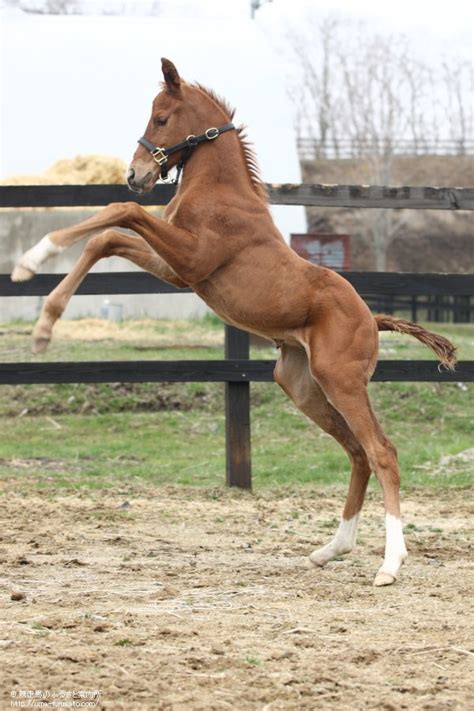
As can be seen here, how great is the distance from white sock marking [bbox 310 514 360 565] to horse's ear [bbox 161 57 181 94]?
2.60m

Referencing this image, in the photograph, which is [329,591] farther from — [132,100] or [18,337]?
[132,100]

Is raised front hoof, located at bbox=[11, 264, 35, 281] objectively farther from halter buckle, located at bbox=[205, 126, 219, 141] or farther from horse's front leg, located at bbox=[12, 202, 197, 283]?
halter buckle, located at bbox=[205, 126, 219, 141]

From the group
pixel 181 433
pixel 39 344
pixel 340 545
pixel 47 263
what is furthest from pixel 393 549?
pixel 47 263

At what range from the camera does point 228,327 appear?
330 inches

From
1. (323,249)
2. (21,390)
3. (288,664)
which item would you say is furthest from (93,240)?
(323,249)

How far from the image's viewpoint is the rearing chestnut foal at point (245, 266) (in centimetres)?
579

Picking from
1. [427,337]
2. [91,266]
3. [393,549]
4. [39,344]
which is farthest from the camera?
[427,337]

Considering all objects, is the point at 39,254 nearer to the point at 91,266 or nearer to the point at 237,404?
the point at 91,266

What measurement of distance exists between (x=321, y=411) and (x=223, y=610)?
1.85m

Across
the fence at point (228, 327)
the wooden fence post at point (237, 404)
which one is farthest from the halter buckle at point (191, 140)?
the wooden fence post at point (237, 404)

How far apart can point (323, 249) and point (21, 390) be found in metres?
12.2

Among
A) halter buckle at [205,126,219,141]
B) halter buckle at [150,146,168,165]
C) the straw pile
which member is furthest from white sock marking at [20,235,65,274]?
the straw pile

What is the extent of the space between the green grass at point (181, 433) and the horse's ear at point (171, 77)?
3.62 metres

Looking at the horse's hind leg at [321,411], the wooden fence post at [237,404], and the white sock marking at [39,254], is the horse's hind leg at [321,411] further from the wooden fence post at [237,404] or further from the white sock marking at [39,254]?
the wooden fence post at [237,404]
